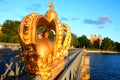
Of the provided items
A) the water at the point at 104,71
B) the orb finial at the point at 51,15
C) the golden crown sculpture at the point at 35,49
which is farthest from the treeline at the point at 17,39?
the golden crown sculpture at the point at 35,49

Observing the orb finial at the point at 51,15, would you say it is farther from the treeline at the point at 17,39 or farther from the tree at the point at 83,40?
the tree at the point at 83,40

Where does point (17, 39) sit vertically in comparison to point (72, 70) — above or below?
above

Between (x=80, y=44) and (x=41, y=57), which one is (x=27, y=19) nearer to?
A: (x=41, y=57)

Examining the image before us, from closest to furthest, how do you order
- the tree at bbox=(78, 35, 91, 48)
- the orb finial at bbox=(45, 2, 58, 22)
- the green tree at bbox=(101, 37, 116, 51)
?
the orb finial at bbox=(45, 2, 58, 22) → the tree at bbox=(78, 35, 91, 48) → the green tree at bbox=(101, 37, 116, 51)

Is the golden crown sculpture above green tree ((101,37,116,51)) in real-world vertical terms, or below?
below

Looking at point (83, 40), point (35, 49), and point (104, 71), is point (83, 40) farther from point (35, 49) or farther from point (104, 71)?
point (35, 49)

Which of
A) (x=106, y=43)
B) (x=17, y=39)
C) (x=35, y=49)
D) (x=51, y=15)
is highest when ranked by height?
(x=106, y=43)

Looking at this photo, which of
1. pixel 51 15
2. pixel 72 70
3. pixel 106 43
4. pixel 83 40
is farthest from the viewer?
pixel 106 43

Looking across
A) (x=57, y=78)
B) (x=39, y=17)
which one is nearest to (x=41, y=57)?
(x=39, y=17)

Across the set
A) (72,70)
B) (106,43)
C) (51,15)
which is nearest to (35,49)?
(51,15)

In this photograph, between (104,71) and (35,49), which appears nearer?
(35,49)

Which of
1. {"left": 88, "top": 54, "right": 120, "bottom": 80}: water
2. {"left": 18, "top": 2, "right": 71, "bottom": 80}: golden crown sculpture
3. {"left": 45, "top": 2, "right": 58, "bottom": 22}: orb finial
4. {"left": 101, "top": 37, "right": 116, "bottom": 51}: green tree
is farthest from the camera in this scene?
{"left": 101, "top": 37, "right": 116, "bottom": 51}: green tree

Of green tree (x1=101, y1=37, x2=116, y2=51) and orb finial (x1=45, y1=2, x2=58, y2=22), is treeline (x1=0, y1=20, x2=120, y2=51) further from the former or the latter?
orb finial (x1=45, y1=2, x2=58, y2=22)

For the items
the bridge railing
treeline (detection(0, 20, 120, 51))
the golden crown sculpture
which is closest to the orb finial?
the golden crown sculpture
